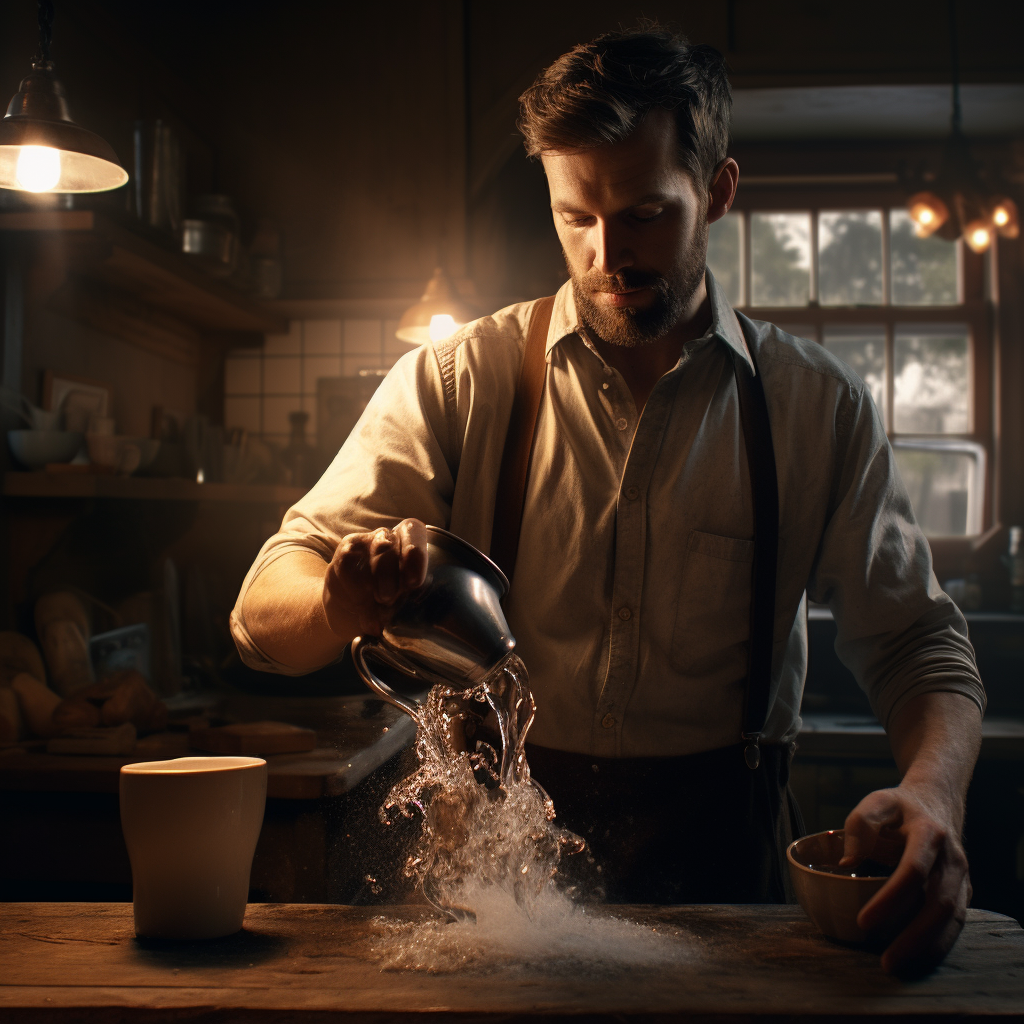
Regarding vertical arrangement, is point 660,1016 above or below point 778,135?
below

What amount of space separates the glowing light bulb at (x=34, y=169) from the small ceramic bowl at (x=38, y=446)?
55 centimetres

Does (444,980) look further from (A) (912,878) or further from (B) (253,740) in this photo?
(B) (253,740)

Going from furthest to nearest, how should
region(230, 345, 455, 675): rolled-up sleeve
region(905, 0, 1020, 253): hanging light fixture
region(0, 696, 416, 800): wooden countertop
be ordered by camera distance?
region(905, 0, 1020, 253): hanging light fixture
region(0, 696, 416, 800): wooden countertop
region(230, 345, 455, 675): rolled-up sleeve

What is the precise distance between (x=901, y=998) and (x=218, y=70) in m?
3.21

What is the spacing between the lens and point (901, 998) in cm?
73

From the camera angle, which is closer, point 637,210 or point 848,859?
point 848,859

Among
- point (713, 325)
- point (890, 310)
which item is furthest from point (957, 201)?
point (713, 325)

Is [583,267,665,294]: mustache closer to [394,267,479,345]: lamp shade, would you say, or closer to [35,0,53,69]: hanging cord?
[35,0,53,69]: hanging cord

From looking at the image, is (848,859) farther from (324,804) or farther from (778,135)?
(778,135)

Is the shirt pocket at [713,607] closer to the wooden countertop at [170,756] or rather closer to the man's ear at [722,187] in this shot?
the man's ear at [722,187]

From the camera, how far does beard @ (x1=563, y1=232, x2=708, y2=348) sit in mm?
1301

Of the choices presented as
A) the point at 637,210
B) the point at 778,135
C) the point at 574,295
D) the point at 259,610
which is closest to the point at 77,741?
the point at 259,610

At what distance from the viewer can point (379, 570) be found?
82cm

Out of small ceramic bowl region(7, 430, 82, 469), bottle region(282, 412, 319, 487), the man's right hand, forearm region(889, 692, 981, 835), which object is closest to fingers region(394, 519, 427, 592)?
the man's right hand
